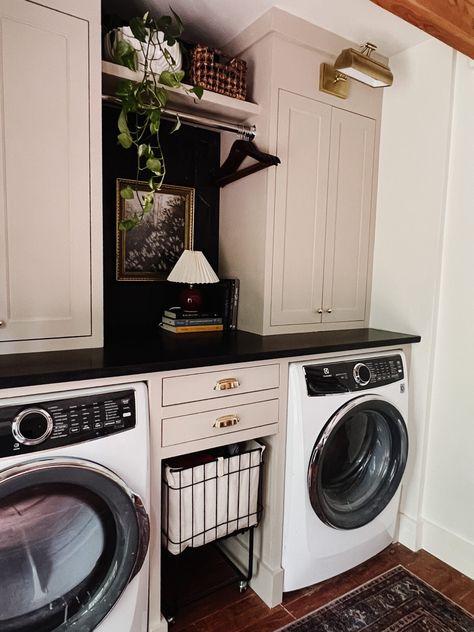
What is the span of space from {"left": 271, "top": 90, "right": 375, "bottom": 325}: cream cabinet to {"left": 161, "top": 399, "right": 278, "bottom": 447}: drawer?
20.9 inches

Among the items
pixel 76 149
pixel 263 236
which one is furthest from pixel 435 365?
pixel 76 149

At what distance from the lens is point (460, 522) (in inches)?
79.2

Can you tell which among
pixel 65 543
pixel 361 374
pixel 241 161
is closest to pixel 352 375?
pixel 361 374

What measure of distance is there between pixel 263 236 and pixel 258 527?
129 centimetres

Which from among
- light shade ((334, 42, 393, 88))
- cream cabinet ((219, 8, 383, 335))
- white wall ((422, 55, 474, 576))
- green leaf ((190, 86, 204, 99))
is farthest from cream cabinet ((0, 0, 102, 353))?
white wall ((422, 55, 474, 576))

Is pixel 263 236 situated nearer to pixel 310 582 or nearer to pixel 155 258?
pixel 155 258

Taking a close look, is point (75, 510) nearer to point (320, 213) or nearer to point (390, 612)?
point (390, 612)

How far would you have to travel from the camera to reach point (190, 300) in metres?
2.07

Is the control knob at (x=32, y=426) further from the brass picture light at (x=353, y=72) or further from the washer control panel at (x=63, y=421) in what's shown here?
the brass picture light at (x=353, y=72)

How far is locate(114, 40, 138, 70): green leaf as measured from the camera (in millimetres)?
1591

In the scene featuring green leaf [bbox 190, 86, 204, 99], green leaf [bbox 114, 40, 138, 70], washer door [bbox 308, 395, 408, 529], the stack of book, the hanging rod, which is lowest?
washer door [bbox 308, 395, 408, 529]

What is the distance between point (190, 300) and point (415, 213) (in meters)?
1.21

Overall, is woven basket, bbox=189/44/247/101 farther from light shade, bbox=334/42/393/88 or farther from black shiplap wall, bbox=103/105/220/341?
light shade, bbox=334/42/393/88

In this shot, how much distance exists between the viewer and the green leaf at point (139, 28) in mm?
1577
